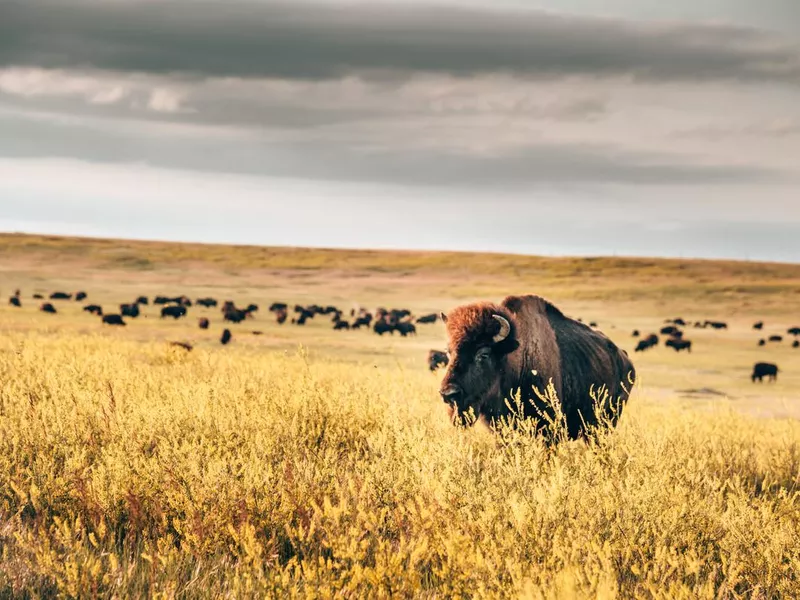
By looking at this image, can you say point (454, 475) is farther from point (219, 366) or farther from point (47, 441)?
point (219, 366)

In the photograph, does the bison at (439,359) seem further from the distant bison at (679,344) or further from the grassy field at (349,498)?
the distant bison at (679,344)

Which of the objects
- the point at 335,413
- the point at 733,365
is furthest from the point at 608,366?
the point at 733,365

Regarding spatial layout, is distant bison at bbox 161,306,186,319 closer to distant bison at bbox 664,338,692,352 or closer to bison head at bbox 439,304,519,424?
distant bison at bbox 664,338,692,352

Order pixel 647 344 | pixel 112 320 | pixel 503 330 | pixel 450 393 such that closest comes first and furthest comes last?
1. pixel 450 393
2. pixel 503 330
3. pixel 112 320
4. pixel 647 344

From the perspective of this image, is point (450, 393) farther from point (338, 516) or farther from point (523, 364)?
Answer: point (338, 516)

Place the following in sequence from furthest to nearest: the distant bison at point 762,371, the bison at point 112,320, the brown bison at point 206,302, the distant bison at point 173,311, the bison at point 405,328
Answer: the brown bison at point 206,302 < the bison at point 405,328 < the distant bison at point 173,311 < the bison at point 112,320 < the distant bison at point 762,371

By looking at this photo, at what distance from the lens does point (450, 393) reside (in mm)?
6898

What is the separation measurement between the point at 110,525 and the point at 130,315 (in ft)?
121

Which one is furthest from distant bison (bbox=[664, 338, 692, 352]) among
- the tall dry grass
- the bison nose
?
the bison nose

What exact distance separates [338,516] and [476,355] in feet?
11.2

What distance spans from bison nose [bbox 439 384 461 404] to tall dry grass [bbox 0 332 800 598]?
1.02 feet

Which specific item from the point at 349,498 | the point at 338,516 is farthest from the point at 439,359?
the point at 338,516

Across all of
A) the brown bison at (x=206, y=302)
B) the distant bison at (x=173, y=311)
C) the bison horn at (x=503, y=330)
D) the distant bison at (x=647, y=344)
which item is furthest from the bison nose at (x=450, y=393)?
the brown bison at (x=206, y=302)

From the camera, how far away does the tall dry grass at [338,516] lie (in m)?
3.69
